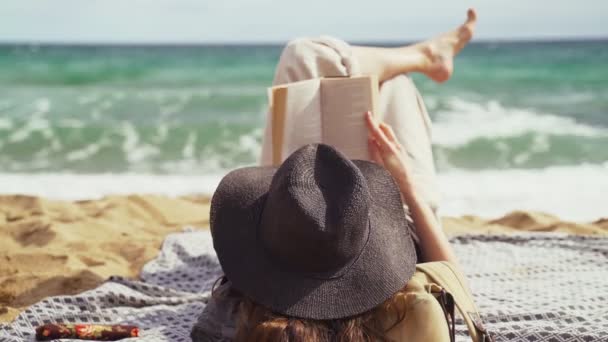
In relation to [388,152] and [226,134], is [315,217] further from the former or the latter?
[226,134]

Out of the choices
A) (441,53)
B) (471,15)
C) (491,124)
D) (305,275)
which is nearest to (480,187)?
(471,15)

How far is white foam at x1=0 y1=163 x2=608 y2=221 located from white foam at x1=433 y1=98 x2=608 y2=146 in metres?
2.00

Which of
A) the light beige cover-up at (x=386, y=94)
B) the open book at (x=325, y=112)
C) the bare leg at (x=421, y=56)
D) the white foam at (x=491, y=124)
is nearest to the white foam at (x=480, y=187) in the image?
the white foam at (x=491, y=124)

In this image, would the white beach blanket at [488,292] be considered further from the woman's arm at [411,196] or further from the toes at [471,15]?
the toes at [471,15]

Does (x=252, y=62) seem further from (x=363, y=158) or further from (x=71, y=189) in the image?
(x=363, y=158)

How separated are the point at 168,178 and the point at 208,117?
4.25 m

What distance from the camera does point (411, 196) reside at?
2.43m

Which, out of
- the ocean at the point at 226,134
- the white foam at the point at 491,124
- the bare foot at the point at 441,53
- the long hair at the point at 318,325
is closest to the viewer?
the long hair at the point at 318,325

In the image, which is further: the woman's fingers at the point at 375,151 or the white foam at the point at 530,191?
the white foam at the point at 530,191

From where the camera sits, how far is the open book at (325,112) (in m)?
2.51

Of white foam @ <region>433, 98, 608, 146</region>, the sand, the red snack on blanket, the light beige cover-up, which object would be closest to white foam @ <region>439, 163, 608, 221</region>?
the sand

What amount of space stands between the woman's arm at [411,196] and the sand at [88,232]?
5.08 ft

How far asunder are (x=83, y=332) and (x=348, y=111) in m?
1.14

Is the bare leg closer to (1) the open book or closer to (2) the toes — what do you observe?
(2) the toes
